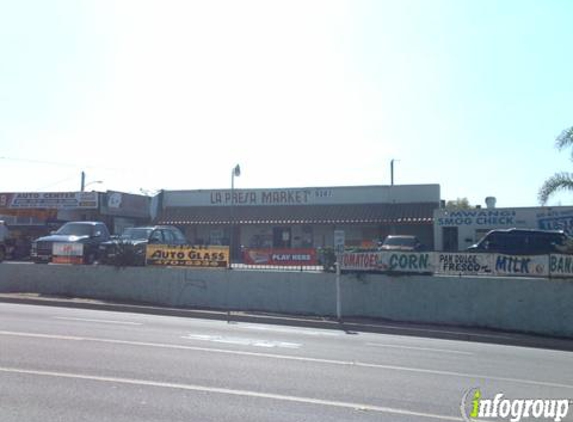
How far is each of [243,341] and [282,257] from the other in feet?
24.2

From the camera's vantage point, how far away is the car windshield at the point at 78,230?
2358cm

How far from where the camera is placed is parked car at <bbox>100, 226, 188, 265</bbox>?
19125 mm

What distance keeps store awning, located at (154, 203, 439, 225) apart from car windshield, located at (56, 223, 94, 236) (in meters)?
18.5

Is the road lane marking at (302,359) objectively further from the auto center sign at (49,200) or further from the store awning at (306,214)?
the store awning at (306,214)

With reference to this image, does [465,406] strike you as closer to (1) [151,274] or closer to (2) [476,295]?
(2) [476,295]

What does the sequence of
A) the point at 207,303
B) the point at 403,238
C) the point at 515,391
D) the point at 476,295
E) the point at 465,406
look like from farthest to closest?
1. the point at 403,238
2. the point at 207,303
3. the point at 476,295
4. the point at 515,391
5. the point at 465,406

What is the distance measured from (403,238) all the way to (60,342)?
64.5 ft

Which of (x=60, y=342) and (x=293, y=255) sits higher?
(x=293, y=255)

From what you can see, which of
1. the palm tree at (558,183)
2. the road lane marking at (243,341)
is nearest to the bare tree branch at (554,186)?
the palm tree at (558,183)

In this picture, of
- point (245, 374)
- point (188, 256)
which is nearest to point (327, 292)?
point (188, 256)

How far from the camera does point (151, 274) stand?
18531mm

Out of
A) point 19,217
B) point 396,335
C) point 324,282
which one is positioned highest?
point 19,217

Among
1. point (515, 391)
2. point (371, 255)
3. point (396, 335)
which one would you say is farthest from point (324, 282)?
point (515, 391)

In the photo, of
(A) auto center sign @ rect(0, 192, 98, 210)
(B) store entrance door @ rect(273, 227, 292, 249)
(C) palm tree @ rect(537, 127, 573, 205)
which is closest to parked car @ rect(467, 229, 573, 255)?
(C) palm tree @ rect(537, 127, 573, 205)
